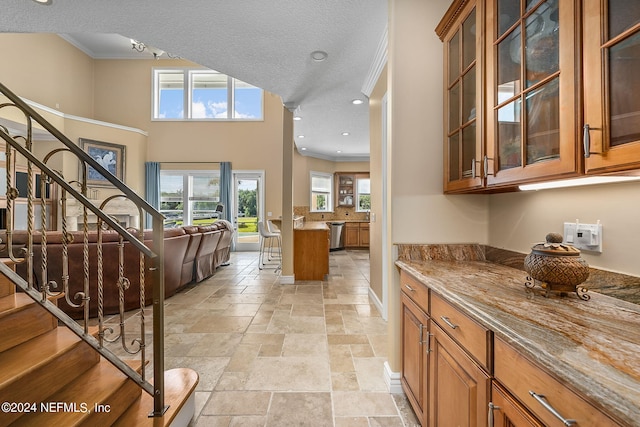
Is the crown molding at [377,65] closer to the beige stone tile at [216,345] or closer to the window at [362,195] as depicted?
the beige stone tile at [216,345]

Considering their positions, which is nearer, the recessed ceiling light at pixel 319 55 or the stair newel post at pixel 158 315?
the stair newel post at pixel 158 315

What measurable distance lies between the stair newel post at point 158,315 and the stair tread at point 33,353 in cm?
42

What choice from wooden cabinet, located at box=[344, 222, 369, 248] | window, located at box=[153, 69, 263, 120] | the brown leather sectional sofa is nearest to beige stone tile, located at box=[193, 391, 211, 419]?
the brown leather sectional sofa

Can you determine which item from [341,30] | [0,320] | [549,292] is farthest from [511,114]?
[0,320]

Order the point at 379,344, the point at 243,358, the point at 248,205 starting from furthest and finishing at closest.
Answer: the point at 248,205 < the point at 379,344 < the point at 243,358

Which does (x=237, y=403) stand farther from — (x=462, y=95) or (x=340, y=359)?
(x=462, y=95)

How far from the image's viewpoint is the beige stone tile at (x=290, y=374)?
1843 mm

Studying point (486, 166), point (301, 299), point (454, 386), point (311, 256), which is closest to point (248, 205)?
point (311, 256)

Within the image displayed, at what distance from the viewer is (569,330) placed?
2.43 ft

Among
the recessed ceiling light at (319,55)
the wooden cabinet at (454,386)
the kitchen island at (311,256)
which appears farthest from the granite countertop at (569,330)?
the kitchen island at (311,256)

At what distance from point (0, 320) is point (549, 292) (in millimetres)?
2384

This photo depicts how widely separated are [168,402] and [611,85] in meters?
2.23

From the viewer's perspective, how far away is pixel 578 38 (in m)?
0.85

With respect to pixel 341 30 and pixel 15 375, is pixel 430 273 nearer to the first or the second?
pixel 15 375
